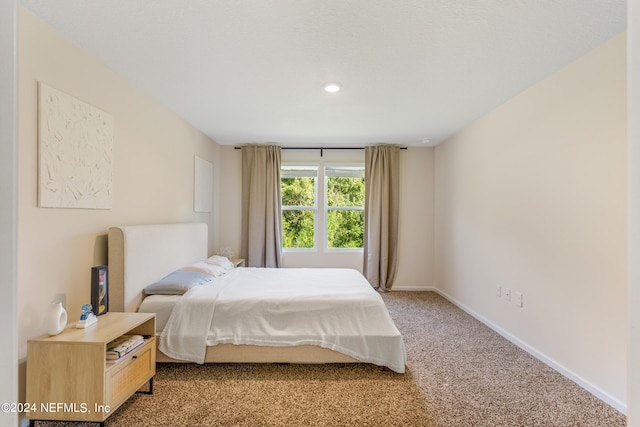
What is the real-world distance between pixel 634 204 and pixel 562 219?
222 centimetres

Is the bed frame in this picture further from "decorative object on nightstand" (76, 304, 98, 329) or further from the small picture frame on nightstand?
"decorative object on nightstand" (76, 304, 98, 329)

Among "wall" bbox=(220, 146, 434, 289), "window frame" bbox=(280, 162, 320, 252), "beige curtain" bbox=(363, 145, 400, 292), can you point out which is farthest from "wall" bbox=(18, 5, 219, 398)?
"beige curtain" bbox=(363, 145, 400, 292)

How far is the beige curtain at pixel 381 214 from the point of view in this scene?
187 inches

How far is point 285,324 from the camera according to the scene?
2373mm

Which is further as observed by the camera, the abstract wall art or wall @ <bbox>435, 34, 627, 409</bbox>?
wall @ <bbox>435, 34, 627, 409</bbox>

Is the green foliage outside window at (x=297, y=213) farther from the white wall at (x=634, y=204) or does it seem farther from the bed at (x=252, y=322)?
the white wall at (x=634, y=204)

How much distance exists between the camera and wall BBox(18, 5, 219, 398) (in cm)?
167

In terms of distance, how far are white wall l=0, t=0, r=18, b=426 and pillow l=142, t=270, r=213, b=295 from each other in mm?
2069

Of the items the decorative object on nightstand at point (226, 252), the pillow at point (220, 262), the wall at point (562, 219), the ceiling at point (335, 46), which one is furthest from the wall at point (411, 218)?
the ceiling at point (335, 46)

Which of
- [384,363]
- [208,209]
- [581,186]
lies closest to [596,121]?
[581,186]

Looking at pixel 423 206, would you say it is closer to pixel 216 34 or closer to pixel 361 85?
pixel 361 85

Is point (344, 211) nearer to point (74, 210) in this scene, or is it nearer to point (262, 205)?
point (262, 205)

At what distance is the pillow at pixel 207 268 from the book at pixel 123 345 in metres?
0.99

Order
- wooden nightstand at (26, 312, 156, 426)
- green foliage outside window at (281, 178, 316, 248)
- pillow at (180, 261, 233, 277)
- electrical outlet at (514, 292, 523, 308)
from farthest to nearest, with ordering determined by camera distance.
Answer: green foliage outside window at (281, 178, 316, 248) → pillow at (180, 261, 233, 277) → electrical outlet at (514, 292, 523, 308) → wooden nightstand at (26, 312, 156, 426)
